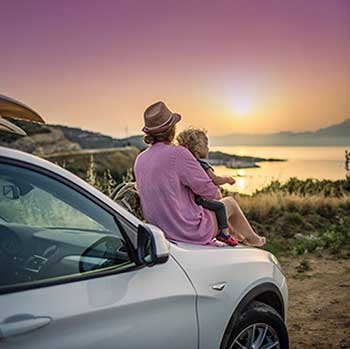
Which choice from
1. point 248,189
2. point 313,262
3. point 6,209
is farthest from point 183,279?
point 248,189

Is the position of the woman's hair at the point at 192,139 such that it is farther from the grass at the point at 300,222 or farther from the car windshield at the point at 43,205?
the grass at the point at 300,222

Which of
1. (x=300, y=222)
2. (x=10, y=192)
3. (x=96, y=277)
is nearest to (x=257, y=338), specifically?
(x=96, y=277)

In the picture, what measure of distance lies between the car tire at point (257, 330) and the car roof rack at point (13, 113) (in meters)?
1.61

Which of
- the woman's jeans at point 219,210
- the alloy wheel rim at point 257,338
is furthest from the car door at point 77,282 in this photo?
the woman's jeans at point 219,210

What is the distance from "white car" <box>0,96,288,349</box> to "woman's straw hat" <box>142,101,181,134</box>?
1737mm

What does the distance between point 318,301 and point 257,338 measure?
2.96 meters

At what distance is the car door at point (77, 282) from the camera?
2639 mm

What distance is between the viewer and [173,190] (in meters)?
5.07

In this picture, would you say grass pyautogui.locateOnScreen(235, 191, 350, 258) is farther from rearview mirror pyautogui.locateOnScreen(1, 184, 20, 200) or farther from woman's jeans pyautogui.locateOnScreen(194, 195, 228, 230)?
rearview mirror pyautogui.locateOnScreen(1, 184, 20, 200)

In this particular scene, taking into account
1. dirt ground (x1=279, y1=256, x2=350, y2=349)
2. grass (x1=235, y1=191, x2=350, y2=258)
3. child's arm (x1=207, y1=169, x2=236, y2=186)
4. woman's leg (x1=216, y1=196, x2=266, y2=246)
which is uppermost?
child's arm (x1=207, y1=169, x2=236, y2=186)

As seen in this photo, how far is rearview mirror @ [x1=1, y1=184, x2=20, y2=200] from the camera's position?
10.2ft

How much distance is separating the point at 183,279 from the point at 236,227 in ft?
11.8

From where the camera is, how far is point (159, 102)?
5.54 m

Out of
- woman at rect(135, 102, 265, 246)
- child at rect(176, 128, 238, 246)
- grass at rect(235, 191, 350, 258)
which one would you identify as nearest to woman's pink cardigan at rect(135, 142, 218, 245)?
woman at rect(135, 102, 265, 246)
